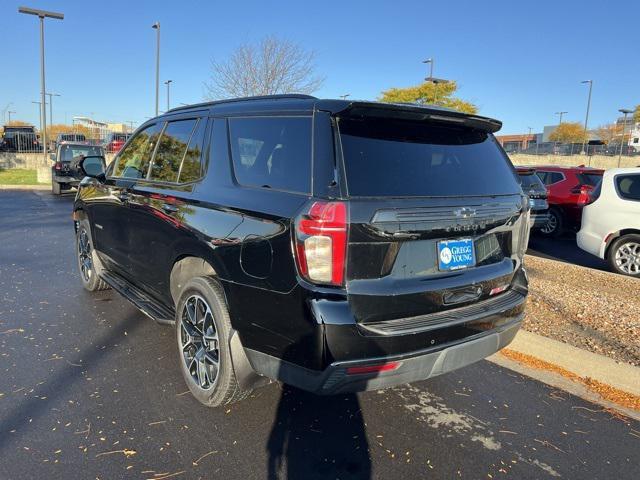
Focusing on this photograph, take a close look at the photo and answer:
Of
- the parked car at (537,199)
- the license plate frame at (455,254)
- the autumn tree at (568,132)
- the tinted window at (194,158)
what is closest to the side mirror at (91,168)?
the tinted window at (194,158)

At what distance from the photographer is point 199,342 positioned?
3.29 m

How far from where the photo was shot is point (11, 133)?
103ft

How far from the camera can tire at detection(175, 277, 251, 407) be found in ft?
9.66

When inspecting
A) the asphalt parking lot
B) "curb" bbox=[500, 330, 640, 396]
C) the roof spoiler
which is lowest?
the asphalt parking lot

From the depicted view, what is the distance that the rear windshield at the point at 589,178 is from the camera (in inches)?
452

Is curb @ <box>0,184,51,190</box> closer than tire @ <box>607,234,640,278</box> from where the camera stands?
No

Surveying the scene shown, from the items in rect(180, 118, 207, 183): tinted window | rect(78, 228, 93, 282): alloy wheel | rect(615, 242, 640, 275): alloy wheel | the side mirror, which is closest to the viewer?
rect(180, 118, 207, 183): tinted window

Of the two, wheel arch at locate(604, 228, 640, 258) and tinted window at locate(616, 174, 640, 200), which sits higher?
tinted window at locate(616, 174, 640, 200)

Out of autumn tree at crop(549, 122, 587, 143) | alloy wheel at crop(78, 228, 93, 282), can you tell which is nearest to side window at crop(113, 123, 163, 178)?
alloy wheel at crop(78, 228, 93, 282)

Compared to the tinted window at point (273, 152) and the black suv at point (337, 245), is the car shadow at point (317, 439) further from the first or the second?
the tinted window at point (273, 152)

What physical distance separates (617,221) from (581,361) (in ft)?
15.2

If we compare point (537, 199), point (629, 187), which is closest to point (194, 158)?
point (629, 187)

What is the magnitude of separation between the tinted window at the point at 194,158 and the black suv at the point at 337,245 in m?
0.02

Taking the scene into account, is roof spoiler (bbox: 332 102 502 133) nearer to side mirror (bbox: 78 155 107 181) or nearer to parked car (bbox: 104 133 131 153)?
side mirror (bbox: 78 155 107 181)
